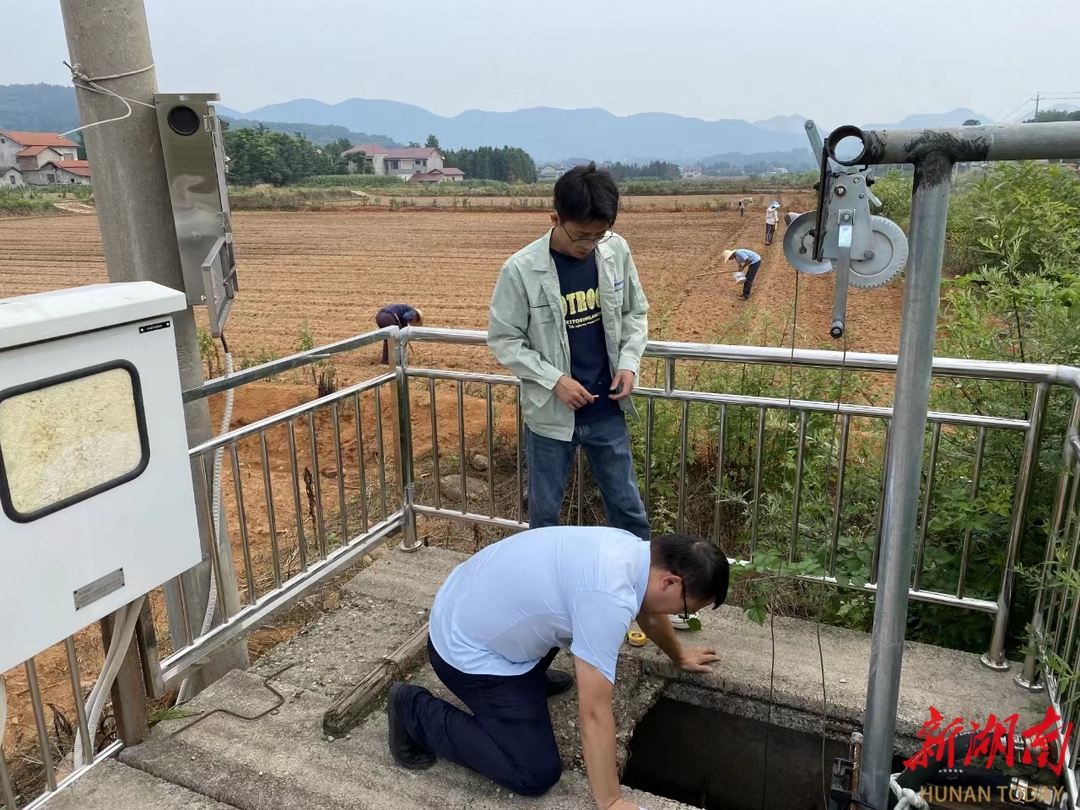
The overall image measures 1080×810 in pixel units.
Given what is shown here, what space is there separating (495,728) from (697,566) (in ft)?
2.78

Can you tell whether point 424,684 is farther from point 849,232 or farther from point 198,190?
point 849,232

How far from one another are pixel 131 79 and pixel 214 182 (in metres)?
0.38

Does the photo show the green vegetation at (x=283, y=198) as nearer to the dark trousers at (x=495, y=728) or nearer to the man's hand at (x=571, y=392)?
the man's hand at (x=571, y=392)

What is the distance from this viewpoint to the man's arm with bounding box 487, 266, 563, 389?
2.90 meters

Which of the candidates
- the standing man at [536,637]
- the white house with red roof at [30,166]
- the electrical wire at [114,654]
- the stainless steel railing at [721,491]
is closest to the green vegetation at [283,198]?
the white house with red roof at [30,166]

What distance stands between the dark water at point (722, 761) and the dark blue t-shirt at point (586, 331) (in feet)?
3.97

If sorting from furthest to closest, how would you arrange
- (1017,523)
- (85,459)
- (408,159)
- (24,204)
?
(408,159), (24,204), (1017,523), (85,459)

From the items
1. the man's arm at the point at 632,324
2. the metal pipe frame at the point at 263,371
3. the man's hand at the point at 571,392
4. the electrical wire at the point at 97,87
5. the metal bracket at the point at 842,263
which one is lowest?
the man's hand at the point at 571,392

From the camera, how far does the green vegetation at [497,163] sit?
3007 inches

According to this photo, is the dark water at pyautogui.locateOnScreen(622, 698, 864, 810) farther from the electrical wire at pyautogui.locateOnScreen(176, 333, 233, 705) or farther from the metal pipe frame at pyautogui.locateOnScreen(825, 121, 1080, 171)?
the metal pipe frame at pyautogui.locateOnScreen(825, 121, 1080, 171)

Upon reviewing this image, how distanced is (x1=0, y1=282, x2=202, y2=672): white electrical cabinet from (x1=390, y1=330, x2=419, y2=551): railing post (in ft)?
4.84

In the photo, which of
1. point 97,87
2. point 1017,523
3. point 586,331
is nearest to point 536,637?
point 586,331

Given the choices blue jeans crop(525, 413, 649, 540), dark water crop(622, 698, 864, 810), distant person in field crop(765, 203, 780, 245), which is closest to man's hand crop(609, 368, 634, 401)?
blue jeans crop(525, 413, 649, 540)

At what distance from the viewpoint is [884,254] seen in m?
1.67
